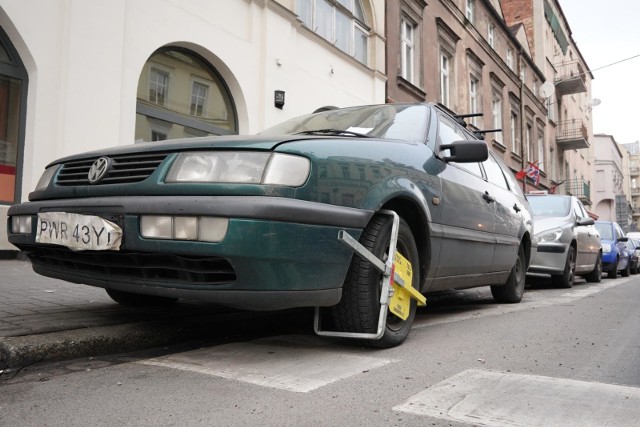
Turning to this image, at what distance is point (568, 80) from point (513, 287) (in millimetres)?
29614

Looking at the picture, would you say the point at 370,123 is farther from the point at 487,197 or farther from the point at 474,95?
the point at 474,95

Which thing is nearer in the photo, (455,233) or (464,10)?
(455,233)

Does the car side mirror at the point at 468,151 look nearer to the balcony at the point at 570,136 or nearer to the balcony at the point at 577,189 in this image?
the balcony at the point at 570,136

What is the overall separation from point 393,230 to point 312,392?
100cm

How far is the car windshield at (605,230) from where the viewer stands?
1204cm

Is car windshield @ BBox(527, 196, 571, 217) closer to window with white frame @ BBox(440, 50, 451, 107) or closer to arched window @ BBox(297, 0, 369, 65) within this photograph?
arched window @ BBox(297, 0, 369, 65)

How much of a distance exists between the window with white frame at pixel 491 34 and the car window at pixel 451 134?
750 inches

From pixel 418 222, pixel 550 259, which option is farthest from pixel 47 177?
pixel 550 259

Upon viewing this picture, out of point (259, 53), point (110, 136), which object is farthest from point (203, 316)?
point (259, 53)

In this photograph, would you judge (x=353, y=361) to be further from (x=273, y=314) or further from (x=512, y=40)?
(x=512, y=40)

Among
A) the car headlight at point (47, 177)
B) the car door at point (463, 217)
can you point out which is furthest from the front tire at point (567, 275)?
the car headlight at point (47, 177)

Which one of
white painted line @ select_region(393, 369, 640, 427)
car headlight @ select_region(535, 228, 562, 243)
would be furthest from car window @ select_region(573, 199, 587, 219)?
white painted line @ select_region(393, 369, 640, 427)

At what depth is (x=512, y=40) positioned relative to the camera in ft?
80.4

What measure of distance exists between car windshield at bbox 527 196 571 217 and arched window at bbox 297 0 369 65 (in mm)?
5472
